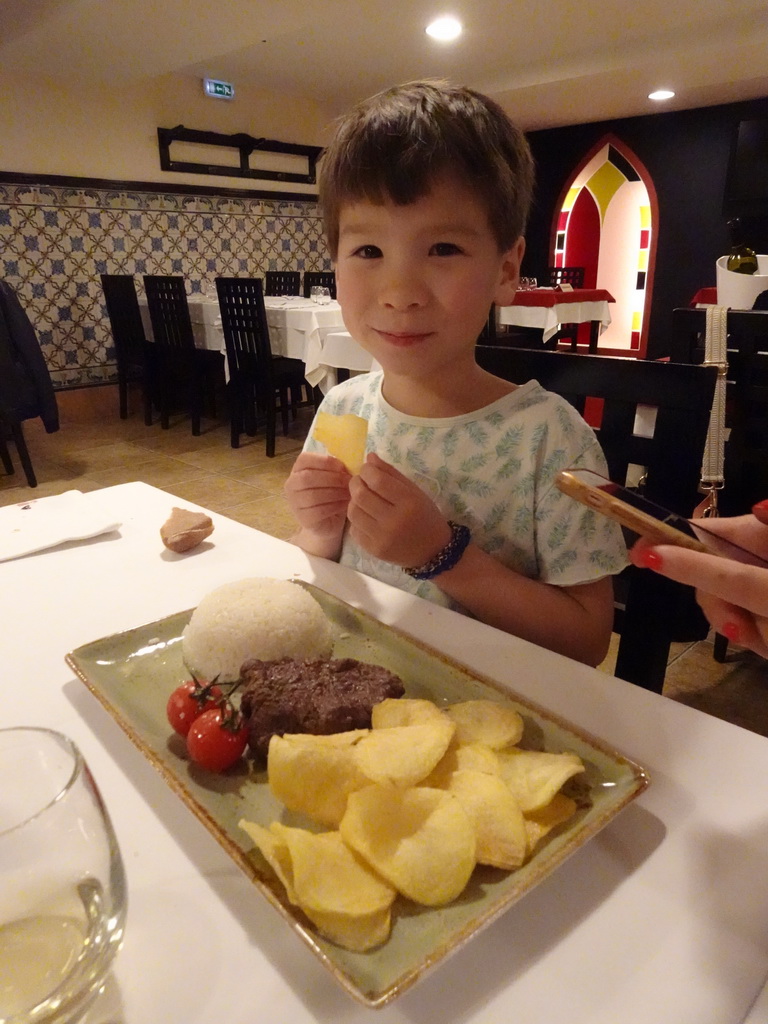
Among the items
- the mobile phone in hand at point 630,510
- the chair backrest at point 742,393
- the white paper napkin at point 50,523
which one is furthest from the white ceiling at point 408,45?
the mobile phone in hand at point 630,510

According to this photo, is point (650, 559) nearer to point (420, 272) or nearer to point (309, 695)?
point (309, 695)

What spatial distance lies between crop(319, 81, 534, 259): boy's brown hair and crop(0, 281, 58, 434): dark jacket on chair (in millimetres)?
3195

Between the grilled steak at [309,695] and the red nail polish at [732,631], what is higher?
the red nail polish at [732,631]

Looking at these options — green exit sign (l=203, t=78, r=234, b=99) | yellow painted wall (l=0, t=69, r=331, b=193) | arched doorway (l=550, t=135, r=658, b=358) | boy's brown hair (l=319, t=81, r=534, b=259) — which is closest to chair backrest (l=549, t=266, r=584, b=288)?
arched doorway (l=550, t=135, r=658, b=358)

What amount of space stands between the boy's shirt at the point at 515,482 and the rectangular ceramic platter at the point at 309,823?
0.92 ft

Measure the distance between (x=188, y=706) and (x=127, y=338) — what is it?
205 inches

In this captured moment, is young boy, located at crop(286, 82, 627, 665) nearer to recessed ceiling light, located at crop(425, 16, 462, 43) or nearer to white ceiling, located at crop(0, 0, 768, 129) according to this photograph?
white ceiling, located at crop(0, 0, 768, 129)

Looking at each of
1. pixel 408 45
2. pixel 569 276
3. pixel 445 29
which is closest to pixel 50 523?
pixel 445 29

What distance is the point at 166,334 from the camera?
4812 mm

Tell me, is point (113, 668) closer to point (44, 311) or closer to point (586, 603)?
point (586, 603)

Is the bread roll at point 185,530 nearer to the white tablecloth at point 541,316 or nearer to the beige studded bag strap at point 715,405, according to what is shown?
the beige studded bag strap at point 715,405

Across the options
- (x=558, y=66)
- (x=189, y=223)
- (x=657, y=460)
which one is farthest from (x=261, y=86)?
(x=657, y=460)

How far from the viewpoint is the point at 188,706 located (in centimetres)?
57

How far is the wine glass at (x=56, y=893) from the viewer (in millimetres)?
338
